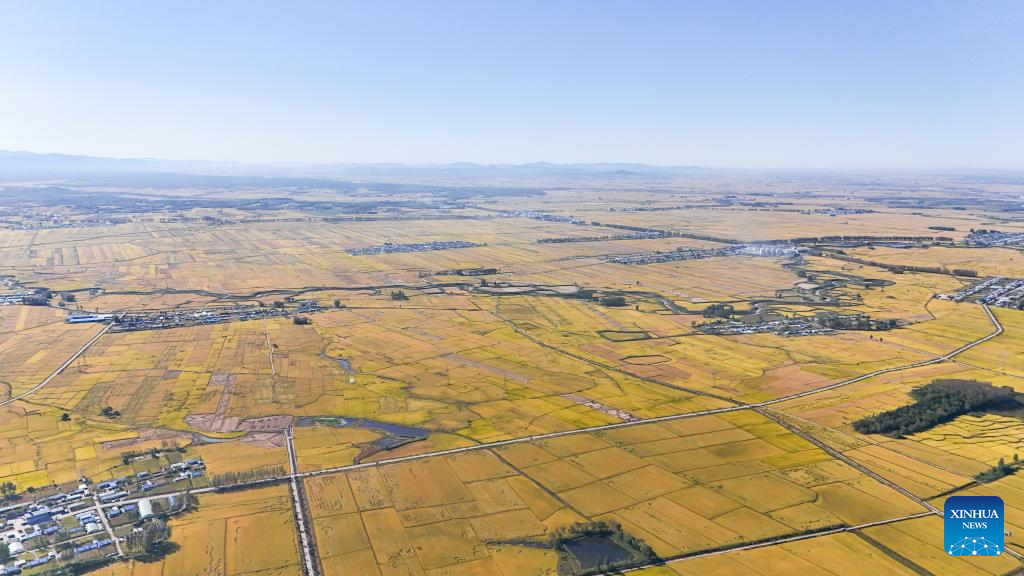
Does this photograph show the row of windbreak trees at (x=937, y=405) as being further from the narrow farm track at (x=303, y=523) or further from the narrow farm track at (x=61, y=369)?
the narrow farm track at (x=61, y=369)

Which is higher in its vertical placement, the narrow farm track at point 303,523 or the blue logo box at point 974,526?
the blue logo box at point 974,526

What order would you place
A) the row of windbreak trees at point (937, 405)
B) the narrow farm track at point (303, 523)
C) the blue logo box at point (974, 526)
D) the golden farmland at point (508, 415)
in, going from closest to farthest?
1. the narrow farm track at point (303, 523)
2. the blue logo box at point (974, 526)
3. the golden farmland at point (508, 415)
4. the row of windbreak trees at point (937, 405)

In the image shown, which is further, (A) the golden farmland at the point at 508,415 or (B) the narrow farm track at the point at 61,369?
(B) the narrow farm track at the point at 61,369

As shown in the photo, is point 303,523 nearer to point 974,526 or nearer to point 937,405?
point 974,526

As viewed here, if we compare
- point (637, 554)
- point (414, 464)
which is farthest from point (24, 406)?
point (637, 554)

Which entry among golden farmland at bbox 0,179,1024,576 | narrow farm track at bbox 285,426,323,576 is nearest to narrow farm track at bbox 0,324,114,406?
golden farmland at bbox 0,179,1024,576

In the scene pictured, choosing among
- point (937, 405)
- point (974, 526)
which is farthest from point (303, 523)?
point (937, 405)

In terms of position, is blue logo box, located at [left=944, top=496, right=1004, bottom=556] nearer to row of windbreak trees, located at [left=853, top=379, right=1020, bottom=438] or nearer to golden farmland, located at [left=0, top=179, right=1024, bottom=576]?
golden farmland, located at [left=0, top=179, right=1024, bottom=576]

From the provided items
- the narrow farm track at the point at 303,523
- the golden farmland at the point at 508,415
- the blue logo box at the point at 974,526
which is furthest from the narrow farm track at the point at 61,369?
the blue logo box at the point at 974,526

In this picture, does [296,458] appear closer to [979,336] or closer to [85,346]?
[85,346]
